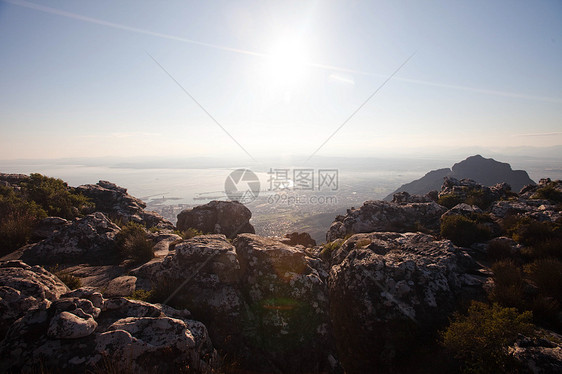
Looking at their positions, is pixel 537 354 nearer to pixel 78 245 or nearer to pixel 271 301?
pixel 271 301

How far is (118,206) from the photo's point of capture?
18.1m

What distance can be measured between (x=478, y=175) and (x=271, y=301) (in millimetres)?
212178

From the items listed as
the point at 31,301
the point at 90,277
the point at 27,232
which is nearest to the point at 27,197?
the point at 27,232

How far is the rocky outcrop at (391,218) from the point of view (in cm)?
1694

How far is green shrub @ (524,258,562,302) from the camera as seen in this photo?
7.54 m

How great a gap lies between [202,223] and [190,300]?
1225 cm

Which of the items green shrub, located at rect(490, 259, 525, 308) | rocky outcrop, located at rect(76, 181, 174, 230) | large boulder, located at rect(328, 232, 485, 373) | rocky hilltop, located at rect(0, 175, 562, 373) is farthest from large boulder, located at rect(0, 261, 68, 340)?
green shrub, located at rect(490, 259, 525, 308)

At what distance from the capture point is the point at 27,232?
10219 millimetres

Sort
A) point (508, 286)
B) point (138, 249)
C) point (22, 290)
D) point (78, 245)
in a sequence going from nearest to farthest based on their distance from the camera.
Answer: point (22, 290)
point (508, 286)
point (138, 249)
point (78, 245)

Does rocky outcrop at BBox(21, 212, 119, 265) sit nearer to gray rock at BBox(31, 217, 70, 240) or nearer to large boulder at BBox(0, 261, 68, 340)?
gray rock at BBox(31, 217, 70, 240)

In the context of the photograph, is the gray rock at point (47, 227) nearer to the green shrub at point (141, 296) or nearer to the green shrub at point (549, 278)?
the green shrub at point (141, 296)

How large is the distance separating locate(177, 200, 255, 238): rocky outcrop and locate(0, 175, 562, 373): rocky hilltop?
18.1ft

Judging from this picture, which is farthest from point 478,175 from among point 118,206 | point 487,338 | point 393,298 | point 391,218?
point 118,206

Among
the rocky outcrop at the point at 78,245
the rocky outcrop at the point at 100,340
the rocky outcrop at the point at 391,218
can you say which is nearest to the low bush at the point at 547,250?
the rocky outcrop at the point at 391,218
